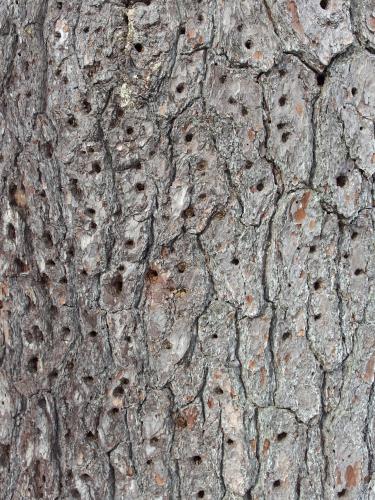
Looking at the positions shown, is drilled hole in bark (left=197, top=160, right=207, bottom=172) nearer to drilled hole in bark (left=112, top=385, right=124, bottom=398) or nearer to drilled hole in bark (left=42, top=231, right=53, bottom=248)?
drilled hole in bark (left=42, top=231, right=53, bottom=248)

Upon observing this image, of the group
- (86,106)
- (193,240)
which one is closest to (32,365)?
(193,240)

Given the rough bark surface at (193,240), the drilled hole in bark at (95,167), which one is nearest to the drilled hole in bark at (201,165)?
the rough bark surface at (193,240)

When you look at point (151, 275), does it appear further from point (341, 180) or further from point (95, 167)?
point (341, 180)

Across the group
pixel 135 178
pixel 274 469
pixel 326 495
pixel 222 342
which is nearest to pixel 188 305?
pixel 222 342

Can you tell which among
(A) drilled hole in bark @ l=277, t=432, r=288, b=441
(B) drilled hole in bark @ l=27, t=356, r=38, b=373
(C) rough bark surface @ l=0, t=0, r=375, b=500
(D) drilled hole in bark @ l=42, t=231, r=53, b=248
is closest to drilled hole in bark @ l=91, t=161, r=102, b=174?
(C) rough bark surface @ l=0, t=0, r=375, b=500

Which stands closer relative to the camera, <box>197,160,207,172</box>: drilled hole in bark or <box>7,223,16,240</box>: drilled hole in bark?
<box>197,160,207,172</box>: drilled hole in bark

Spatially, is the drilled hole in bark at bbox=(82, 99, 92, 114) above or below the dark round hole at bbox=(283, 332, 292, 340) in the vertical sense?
above

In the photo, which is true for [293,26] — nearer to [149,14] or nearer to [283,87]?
[283,87]
